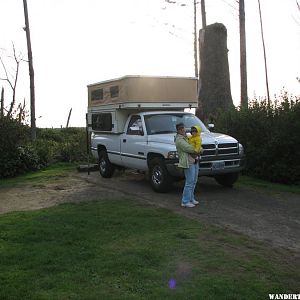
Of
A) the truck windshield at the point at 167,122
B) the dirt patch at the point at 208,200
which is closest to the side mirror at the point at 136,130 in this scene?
the truck windshield at the point at 167,122

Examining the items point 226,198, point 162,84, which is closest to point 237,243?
point 226,198

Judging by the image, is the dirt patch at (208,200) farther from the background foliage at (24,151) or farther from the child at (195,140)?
the background foliage at (24,151)

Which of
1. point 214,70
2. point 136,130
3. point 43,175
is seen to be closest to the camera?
point 136,130

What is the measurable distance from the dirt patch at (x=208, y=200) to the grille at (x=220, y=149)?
3.06ft

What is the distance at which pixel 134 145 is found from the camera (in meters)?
12.2

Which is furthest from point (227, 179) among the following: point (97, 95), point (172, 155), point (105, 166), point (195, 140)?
point (97, 95)

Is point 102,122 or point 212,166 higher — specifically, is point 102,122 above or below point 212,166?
above

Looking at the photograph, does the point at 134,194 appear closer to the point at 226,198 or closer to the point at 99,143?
the point at 226,198

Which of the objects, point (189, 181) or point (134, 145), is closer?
point (189, 181)

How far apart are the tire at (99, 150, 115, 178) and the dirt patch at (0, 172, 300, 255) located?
8.6 inches

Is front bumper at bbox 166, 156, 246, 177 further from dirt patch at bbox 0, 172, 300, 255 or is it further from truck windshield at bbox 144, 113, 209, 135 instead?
truck windshield at bbox 144, 113, 209, 135

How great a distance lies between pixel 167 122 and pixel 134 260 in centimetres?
651

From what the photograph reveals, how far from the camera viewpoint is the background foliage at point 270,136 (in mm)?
12539

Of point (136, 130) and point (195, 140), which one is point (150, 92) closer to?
point (136, 130)
